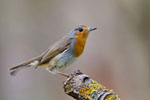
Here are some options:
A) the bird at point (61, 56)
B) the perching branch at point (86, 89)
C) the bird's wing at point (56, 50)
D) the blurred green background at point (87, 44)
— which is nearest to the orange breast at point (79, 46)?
the bird at point (61, 56)

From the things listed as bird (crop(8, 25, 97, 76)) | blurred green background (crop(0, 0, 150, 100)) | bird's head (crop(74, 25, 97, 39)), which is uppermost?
bird's head (crop(74, 25, 97, 39))

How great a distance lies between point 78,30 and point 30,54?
2.21 meters

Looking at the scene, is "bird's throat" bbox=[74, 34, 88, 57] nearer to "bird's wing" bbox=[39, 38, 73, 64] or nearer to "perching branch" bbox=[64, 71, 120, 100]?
"bird's wing" bbox=[39, 38, 73, 64]

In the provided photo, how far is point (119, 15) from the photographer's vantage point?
702 cm

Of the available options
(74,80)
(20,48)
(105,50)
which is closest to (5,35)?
(20,48)

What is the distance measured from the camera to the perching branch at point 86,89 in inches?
102

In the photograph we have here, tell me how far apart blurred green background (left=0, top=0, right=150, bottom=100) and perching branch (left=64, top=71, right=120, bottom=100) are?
10.1 feet

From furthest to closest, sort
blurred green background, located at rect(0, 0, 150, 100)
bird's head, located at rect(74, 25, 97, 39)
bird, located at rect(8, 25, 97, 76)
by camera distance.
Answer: blurred green background, located at rect(0, 0, 150, 100)
bird's head, located at rect(74, 25, 97, 39)
bird, located at rect(8, 25, 97, 76)

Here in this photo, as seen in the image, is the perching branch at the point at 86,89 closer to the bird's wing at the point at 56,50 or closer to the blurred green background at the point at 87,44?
the bird's wing at the point at 56,50

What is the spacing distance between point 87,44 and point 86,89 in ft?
12.3

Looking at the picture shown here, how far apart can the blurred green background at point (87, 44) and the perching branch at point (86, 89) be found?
3082 millimetres

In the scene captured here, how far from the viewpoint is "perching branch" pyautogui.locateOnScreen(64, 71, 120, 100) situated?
259cm

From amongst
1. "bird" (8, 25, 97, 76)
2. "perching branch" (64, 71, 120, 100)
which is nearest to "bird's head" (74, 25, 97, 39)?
"bird" (8, 25, 97, 76)

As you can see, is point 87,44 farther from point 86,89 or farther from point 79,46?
point 86,89
